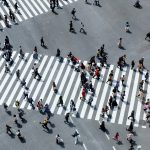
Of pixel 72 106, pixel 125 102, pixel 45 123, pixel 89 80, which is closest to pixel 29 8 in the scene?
pixel 89 80

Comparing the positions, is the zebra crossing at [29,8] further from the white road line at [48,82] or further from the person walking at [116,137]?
the person walking at [116,137]

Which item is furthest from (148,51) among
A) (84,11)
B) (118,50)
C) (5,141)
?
(5,141)

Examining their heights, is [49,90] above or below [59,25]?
below

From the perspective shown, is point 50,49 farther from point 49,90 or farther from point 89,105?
point 89,105

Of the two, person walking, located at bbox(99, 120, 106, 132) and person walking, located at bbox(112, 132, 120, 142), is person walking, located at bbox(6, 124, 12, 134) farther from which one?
person walking, located at bbox(112, 132, 120, 142)

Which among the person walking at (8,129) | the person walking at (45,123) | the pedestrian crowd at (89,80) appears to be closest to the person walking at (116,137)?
the pedestrian crowd at (89,80)

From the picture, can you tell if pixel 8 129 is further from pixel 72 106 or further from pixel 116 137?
pixel 116 137

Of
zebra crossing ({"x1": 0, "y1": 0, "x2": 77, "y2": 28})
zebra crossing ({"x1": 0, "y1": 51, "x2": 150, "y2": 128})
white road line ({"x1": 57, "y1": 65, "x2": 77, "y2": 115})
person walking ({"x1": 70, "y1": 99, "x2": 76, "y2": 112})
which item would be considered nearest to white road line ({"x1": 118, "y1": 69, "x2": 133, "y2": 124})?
zebra crossing ({"x1": 0, "y1": 51, "x2": 150, "y2": 128})
